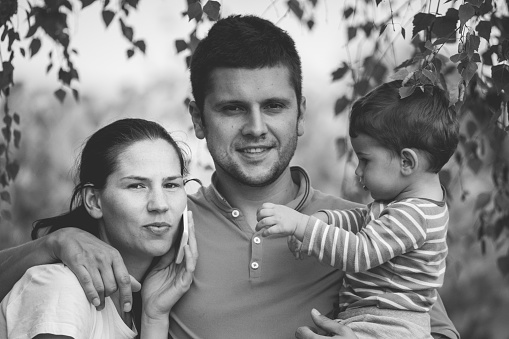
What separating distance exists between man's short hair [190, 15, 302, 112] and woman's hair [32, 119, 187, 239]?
0.26m

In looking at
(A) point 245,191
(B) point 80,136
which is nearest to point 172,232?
(A) point 245,191

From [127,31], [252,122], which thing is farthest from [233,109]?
[127,31]

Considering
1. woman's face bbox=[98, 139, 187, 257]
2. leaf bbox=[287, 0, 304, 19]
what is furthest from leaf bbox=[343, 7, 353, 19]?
woman's face bbox=[98, 139, 187, 257]

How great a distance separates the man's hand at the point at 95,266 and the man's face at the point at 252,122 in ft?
1.66

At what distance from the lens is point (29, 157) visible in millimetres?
5633

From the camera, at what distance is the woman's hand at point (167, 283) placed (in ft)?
6.70

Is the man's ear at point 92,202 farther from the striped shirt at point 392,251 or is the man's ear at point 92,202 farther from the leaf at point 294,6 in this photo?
the leaf at point 294,6

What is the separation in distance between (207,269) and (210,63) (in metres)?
0.62

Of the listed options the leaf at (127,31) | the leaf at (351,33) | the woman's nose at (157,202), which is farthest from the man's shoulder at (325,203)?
the leaf at (127,31)

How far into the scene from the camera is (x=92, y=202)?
2.04 meters

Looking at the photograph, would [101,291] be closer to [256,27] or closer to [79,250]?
[79,250]

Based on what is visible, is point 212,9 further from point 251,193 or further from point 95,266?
point 95,266

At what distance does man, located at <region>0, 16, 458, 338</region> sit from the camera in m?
2.06

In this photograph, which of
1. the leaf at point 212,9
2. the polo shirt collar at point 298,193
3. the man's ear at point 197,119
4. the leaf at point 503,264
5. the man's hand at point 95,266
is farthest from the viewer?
the leaf at point 503,264
